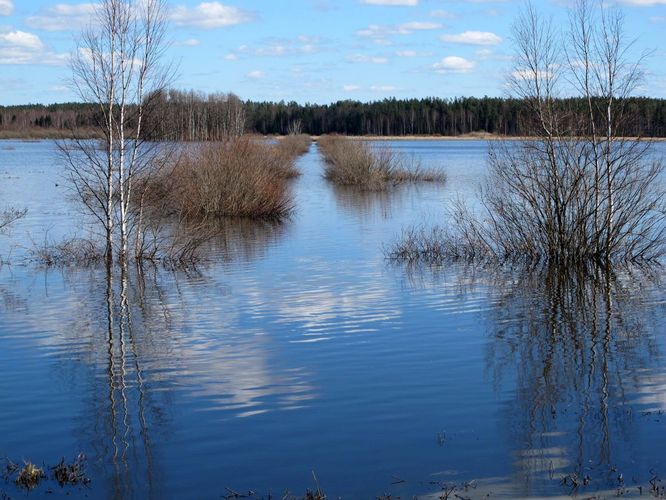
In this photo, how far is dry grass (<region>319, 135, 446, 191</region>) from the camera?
46.1 m

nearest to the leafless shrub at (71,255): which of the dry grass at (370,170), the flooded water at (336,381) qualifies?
the flooded water at (336,381)

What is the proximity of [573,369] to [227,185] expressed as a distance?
21455 mm

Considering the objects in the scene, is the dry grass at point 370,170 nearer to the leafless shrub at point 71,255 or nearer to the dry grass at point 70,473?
the leafless shrub at point 71,255

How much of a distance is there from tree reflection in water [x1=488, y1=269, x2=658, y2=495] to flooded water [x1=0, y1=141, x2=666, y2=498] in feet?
0.11

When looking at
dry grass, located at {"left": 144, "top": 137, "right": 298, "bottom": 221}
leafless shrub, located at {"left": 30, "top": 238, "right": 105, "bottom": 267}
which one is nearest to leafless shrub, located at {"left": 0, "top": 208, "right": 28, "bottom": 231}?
leafless shrub, located at {"left": 30, "top": 238, "right": 105, "bottom": 267}

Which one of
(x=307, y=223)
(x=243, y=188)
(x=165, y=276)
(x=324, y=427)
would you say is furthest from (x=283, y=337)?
(x=243, y=188)

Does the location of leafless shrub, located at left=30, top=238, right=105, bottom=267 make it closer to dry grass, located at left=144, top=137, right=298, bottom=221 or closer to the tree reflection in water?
dry grass, located at left=144, top=137, right=298, bottom=221

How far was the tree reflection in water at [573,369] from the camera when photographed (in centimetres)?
761

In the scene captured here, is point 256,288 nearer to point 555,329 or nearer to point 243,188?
A: point 555,329

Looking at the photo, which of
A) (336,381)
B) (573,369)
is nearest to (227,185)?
(336,381)

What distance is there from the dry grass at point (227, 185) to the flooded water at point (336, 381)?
10.5 m

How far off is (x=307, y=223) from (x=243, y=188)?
3118 millimetres

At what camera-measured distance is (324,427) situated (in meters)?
8.71

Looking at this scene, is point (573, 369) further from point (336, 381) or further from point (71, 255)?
point (71, 255)
